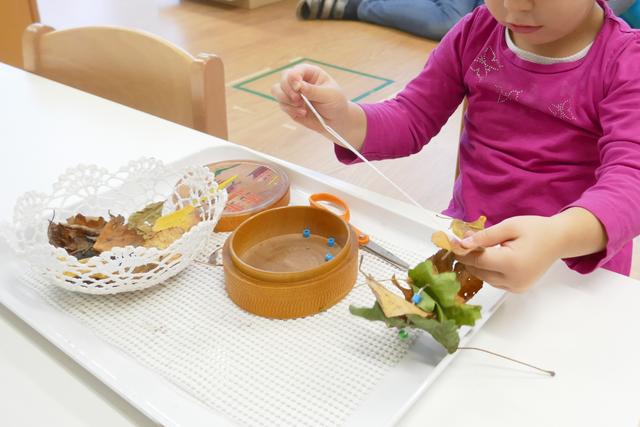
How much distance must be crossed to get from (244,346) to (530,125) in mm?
451

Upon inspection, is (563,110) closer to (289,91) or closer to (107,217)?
(289,91)

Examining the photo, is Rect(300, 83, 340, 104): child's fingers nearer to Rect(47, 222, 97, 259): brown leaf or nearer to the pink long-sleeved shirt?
the pink long-sleeved shirt

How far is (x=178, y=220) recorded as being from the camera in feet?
1.86

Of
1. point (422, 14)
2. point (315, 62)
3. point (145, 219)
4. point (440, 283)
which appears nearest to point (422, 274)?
point (440, 283)

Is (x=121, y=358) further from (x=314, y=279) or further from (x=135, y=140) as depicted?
(x=135, y=140)

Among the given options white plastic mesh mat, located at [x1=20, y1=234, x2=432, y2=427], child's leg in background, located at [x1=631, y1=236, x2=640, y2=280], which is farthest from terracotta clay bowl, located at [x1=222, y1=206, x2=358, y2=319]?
child's leg in background, located at [x1=631, y1=236, x2=640, y2=280]

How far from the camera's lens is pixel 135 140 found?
800 mm

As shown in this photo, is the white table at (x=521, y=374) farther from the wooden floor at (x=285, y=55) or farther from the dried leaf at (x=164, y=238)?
the wooden floor at (x=285, y=55)

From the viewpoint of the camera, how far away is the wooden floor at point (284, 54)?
1803 millimetres

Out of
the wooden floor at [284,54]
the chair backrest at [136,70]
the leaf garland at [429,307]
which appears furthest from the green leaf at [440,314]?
the wooden floor at [284,54]

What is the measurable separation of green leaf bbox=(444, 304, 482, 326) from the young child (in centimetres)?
4

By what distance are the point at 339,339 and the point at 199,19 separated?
9.47 ft

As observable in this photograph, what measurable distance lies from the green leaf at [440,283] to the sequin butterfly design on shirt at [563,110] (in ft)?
1.10

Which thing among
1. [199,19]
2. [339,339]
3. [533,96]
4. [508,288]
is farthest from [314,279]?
[199,19]
